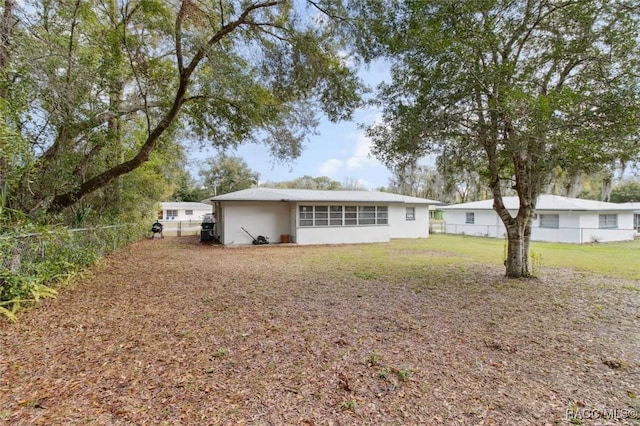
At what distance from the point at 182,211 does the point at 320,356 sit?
39.0 m

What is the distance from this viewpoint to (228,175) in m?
38.7

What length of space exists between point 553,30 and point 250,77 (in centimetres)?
628

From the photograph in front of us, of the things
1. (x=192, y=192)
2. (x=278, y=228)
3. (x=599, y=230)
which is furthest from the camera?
(x=192, y=192)

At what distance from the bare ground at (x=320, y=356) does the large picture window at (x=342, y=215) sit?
29.6 feet

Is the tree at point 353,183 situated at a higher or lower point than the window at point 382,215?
higher

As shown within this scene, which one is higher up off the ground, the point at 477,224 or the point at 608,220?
the point at 608,220

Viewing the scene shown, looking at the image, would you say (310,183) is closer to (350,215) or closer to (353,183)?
(353,183)

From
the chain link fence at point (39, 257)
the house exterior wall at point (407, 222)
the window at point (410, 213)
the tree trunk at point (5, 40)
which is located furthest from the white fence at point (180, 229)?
the tree trunk at point (5, 40)

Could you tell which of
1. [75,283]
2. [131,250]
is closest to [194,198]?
[131,250]

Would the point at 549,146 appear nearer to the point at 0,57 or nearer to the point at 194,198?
the point at 0,57

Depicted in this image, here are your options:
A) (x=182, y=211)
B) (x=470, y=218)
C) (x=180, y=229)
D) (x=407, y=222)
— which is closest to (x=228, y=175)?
(x=182, y=211)

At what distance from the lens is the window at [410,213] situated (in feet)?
63.5

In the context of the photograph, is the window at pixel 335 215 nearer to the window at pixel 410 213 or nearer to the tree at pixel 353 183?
the window at pixel 410 213

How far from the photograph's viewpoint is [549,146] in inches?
228
